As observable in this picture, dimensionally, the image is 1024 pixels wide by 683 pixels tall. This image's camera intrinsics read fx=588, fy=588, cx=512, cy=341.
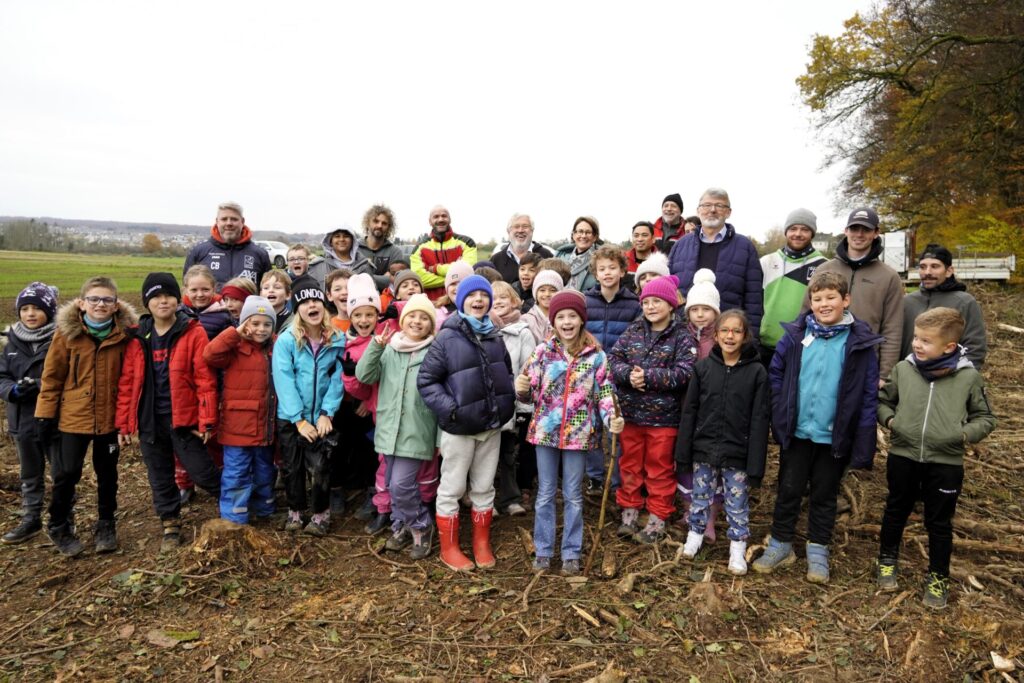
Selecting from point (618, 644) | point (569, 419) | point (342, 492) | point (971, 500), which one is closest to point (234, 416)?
point (342, 492)

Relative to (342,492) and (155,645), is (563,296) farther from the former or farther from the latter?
(155,645)

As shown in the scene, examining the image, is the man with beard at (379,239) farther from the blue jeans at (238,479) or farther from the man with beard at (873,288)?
the man with beard at (873,288)

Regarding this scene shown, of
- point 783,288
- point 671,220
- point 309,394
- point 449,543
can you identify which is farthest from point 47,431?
point 671,220

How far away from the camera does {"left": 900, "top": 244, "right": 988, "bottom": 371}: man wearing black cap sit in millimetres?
4508

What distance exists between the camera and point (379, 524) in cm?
490

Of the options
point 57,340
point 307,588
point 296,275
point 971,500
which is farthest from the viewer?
point 296,275

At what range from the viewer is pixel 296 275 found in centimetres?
661

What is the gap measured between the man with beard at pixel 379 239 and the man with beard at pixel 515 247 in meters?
1.25

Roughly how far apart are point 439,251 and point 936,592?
5449mm

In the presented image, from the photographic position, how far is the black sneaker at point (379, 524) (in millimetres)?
4867

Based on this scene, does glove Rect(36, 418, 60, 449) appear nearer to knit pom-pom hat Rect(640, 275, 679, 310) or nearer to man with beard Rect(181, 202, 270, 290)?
man with beard Rect(181, 202, 270, 290)

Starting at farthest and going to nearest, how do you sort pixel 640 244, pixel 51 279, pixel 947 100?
pixel 51 279 < pixel 947 100 < pixel 640 244

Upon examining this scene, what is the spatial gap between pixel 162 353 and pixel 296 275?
2177 mm

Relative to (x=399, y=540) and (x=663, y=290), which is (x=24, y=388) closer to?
(x=399, y=540)
